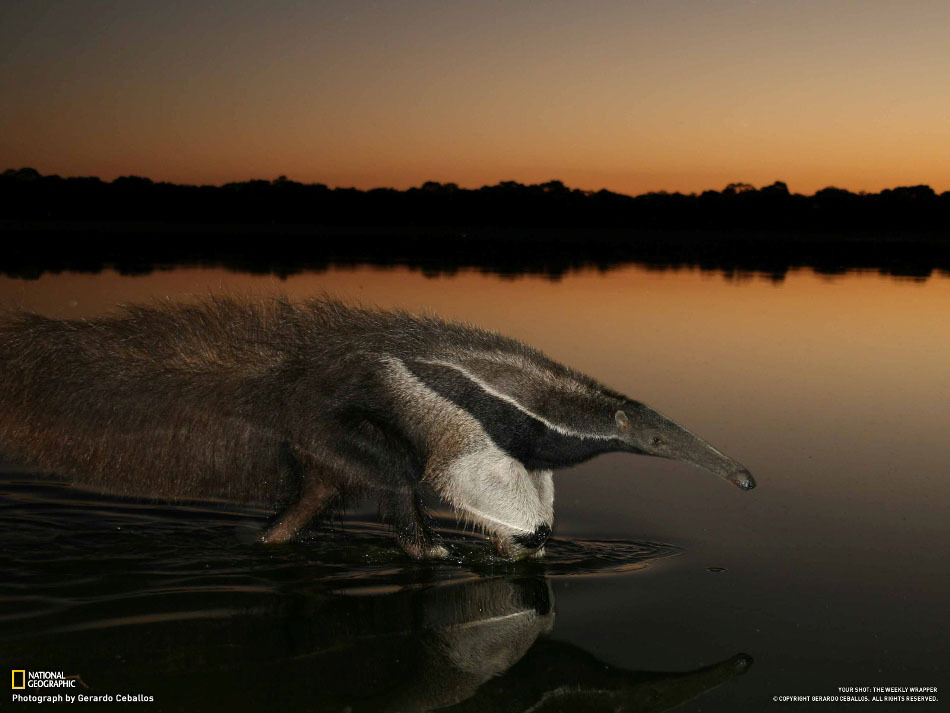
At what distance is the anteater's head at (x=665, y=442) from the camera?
5.54m

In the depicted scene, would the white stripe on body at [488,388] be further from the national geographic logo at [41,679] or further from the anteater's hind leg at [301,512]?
the national geographic logo at [41,679]

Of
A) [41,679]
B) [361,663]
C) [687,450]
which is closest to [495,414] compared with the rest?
[687,450]

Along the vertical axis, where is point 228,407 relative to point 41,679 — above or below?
above

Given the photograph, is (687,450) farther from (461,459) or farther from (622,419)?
(461,459)

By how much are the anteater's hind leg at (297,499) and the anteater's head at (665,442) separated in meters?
1.78

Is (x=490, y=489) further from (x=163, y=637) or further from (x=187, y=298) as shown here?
(x=187, y=298)

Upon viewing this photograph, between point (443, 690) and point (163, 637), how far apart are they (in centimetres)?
137

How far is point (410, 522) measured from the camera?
17.7 feet

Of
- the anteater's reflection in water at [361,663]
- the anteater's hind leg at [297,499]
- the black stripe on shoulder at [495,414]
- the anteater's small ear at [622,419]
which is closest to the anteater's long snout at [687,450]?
the anteater's small ear at [622,419]

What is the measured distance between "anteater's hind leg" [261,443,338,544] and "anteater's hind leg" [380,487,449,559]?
36cm

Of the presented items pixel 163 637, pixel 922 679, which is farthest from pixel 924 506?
pixel 163 637

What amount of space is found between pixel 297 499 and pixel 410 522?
0.71 meters

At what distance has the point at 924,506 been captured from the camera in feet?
22.2

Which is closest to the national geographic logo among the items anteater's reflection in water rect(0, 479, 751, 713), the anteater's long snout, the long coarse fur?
anteater's reflection in water rect(0, 479, 751, 713)
